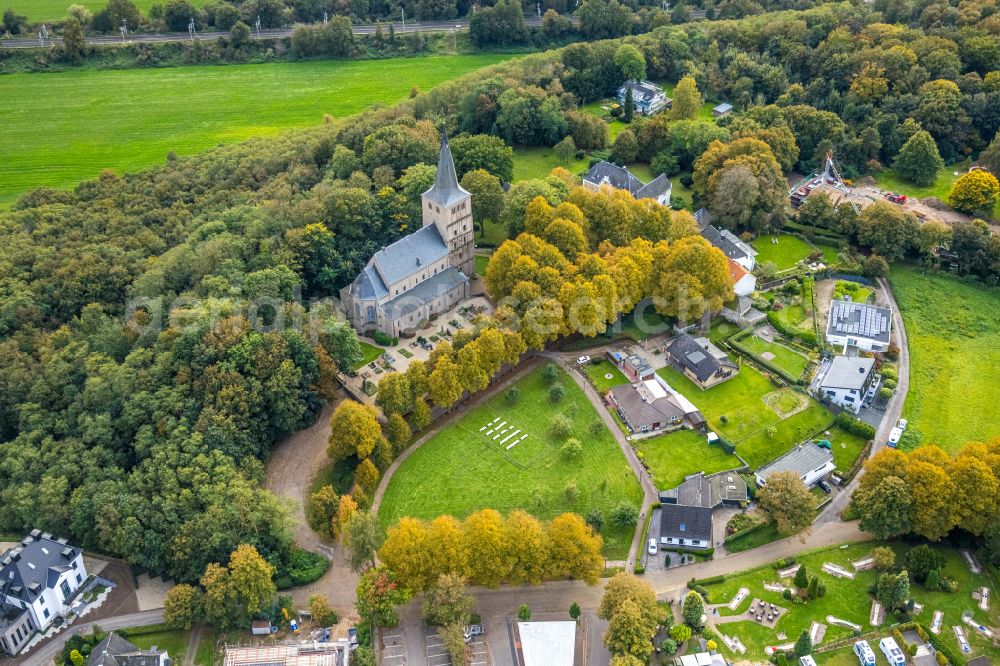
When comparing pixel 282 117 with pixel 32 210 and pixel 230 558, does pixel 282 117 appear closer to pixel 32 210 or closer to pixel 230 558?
pixel 32 210

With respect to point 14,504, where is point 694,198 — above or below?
above

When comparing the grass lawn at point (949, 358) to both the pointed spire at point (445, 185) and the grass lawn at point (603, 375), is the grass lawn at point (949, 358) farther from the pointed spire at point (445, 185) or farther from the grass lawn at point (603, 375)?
the pointed spire at point (445, 185)

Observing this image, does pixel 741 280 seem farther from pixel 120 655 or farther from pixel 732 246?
pixel 120 655

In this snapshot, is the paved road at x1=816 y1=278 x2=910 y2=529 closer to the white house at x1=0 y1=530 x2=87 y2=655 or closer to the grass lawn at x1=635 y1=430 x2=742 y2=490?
the grass lawn at x1=635 y1=430 x2=742 y2=490

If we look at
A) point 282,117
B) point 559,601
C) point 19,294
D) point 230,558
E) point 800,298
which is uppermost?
point 282,117

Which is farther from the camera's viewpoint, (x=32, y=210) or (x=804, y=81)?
(x=804, y=81)

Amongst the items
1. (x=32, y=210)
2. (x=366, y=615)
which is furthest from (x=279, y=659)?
(x=32, y=210)

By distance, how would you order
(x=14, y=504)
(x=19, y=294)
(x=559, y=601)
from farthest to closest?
(x=19, y=294) < (x=14, y=504) < (x=559, y=601)
